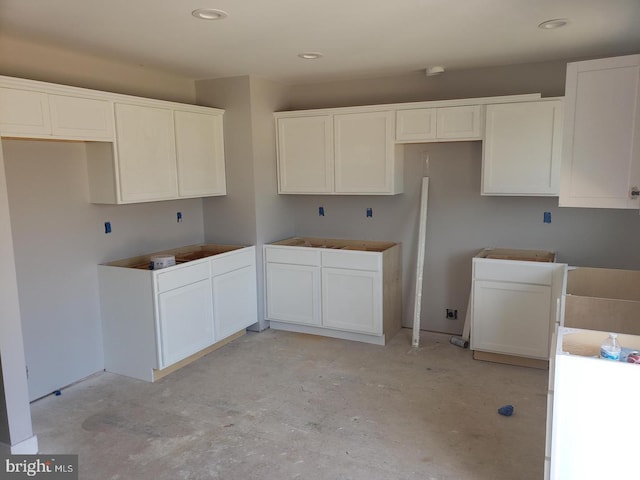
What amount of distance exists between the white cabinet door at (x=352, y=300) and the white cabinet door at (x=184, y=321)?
1105 millimetres

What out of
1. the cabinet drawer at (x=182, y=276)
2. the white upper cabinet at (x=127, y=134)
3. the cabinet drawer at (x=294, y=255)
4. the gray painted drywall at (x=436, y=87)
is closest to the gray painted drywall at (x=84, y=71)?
the white upper cabinet at (x=127, y=134)

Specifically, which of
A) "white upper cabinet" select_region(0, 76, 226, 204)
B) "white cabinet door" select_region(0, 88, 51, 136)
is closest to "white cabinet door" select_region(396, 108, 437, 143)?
"white upper cabinet" select_region(0, 76, 226, 204)

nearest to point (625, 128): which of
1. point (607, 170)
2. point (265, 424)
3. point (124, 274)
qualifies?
point (607, 170)

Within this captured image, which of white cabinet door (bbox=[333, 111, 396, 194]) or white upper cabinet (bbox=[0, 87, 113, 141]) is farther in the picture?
white cabinet door (bbox=[333, 111, 396, 194])

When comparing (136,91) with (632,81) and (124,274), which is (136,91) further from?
(632,81)

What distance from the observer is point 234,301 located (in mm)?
4480

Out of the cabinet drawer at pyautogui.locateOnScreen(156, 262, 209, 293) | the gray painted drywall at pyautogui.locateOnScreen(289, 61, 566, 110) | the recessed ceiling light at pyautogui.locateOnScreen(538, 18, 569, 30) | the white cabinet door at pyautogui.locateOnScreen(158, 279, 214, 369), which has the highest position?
the recessed ceiling light at pyautogui.locateOnScreen(538, 18, 569, 30)

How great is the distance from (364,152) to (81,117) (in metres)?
2.38

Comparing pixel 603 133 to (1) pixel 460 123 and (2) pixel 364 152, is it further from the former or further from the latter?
(2) pixel 364 152

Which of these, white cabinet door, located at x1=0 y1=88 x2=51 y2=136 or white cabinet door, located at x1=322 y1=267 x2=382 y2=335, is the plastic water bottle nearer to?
white cabinet door, located at x1=322 y1=267 x2=382 y2=335

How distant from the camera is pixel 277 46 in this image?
3443 millimetres

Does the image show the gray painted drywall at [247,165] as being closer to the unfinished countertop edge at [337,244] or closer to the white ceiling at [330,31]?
the unfinished countertop edge at [337,244]

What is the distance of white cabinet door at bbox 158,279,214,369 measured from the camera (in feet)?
12.2

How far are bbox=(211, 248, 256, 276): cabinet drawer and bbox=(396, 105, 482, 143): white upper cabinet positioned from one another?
179cm
